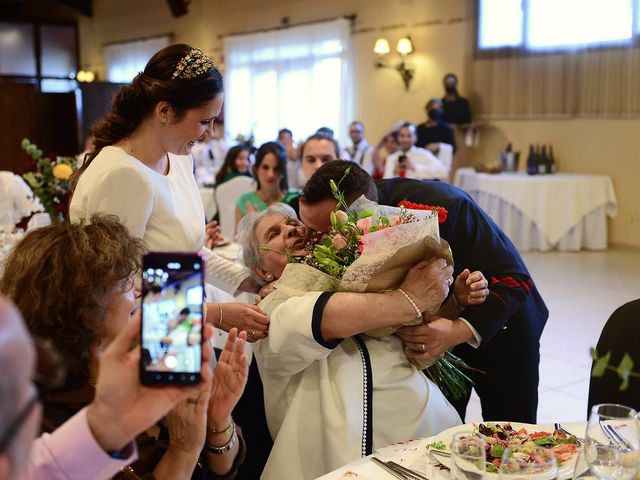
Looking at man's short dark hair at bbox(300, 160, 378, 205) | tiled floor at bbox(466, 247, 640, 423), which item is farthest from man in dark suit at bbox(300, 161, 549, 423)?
tiled floor at bbox(466, 247, 640, 423)

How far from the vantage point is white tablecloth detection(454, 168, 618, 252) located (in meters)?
8.84

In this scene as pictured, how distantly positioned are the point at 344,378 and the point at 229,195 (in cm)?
478

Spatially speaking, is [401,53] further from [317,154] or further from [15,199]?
[15,199]

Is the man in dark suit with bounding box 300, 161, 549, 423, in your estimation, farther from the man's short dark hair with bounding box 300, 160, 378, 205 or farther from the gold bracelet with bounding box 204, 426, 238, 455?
the gold bracelet with bounding box 204, 426, 238, 455

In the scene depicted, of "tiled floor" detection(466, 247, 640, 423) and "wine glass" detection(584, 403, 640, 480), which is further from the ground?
"wine glass" detection(584, 403, 640, 480)

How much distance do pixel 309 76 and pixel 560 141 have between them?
524 centimetres

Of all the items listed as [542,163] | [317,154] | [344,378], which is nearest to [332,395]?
[344,378]

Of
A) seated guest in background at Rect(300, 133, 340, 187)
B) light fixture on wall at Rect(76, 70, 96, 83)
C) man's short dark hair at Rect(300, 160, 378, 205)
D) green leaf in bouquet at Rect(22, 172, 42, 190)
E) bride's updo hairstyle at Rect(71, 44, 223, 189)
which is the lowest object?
green leaf in bouquet at Rect(22, 172, 42, 190)

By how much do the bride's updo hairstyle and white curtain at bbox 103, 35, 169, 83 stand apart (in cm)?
1485

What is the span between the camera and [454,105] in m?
10.7

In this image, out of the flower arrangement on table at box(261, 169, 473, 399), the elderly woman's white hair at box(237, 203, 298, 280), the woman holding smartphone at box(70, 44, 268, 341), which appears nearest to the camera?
the flower arrangement on table at box(261, 169, 473, 399)

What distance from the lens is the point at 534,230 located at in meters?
9.08

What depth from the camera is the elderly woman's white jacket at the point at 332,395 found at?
6.18ft

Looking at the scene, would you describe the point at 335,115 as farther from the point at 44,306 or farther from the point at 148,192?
the point at 44,306
